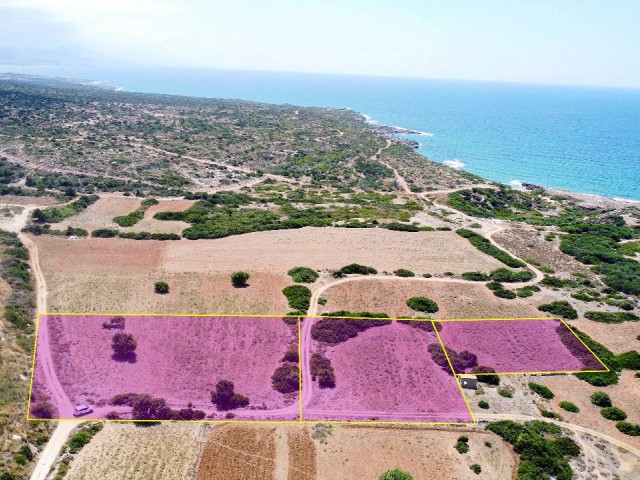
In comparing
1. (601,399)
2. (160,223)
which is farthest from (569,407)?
(160,223)

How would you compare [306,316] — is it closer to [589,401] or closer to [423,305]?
[423,305]

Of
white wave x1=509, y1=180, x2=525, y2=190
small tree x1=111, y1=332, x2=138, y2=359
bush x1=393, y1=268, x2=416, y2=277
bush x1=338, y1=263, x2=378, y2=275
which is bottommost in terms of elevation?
white wave x1=509, y1=180, x2=525, y2=190

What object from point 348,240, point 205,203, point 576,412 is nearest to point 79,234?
point 205,203

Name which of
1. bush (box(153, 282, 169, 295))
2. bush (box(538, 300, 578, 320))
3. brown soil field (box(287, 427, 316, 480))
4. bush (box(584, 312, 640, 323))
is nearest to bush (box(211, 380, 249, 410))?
brown soil field (box(287, 427, 316, 480))

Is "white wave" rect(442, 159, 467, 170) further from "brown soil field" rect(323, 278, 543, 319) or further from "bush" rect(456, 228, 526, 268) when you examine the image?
"brown soil field" rect(323, 278, 543, 319)

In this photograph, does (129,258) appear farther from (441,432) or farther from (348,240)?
(441,432)

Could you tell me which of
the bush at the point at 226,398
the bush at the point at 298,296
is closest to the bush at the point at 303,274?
the bush at the point at 298,296

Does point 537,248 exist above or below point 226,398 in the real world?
below
